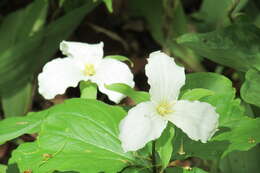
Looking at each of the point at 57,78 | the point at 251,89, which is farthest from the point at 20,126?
the point at 251,89

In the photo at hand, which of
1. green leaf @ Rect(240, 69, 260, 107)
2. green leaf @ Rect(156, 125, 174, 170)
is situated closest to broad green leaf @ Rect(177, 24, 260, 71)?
green leaf @ Rect(240, 69, 260, 107)

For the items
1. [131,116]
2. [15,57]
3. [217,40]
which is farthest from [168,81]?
[15,57]

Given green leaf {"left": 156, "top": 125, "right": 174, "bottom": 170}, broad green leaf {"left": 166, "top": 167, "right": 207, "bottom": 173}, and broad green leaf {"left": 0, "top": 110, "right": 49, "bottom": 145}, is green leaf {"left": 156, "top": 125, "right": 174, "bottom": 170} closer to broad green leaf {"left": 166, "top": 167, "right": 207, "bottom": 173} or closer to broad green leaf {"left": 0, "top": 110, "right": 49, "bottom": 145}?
broad green leaf {"left": 166, "top": 167, "right": 207, "bottom": 173}

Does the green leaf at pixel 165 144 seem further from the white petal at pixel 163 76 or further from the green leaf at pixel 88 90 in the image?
the green leaf at pixel 88 90

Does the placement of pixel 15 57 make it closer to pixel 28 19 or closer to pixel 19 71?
pixel 19 71

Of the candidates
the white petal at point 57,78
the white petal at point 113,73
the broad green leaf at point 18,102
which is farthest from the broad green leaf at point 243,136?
the broad green leaf at point 18,102

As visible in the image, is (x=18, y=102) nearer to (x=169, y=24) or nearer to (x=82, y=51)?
(x=82, y=51)

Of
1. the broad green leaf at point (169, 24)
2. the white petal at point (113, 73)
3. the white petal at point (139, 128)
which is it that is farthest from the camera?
the broad green leaf at point (169, 24)
